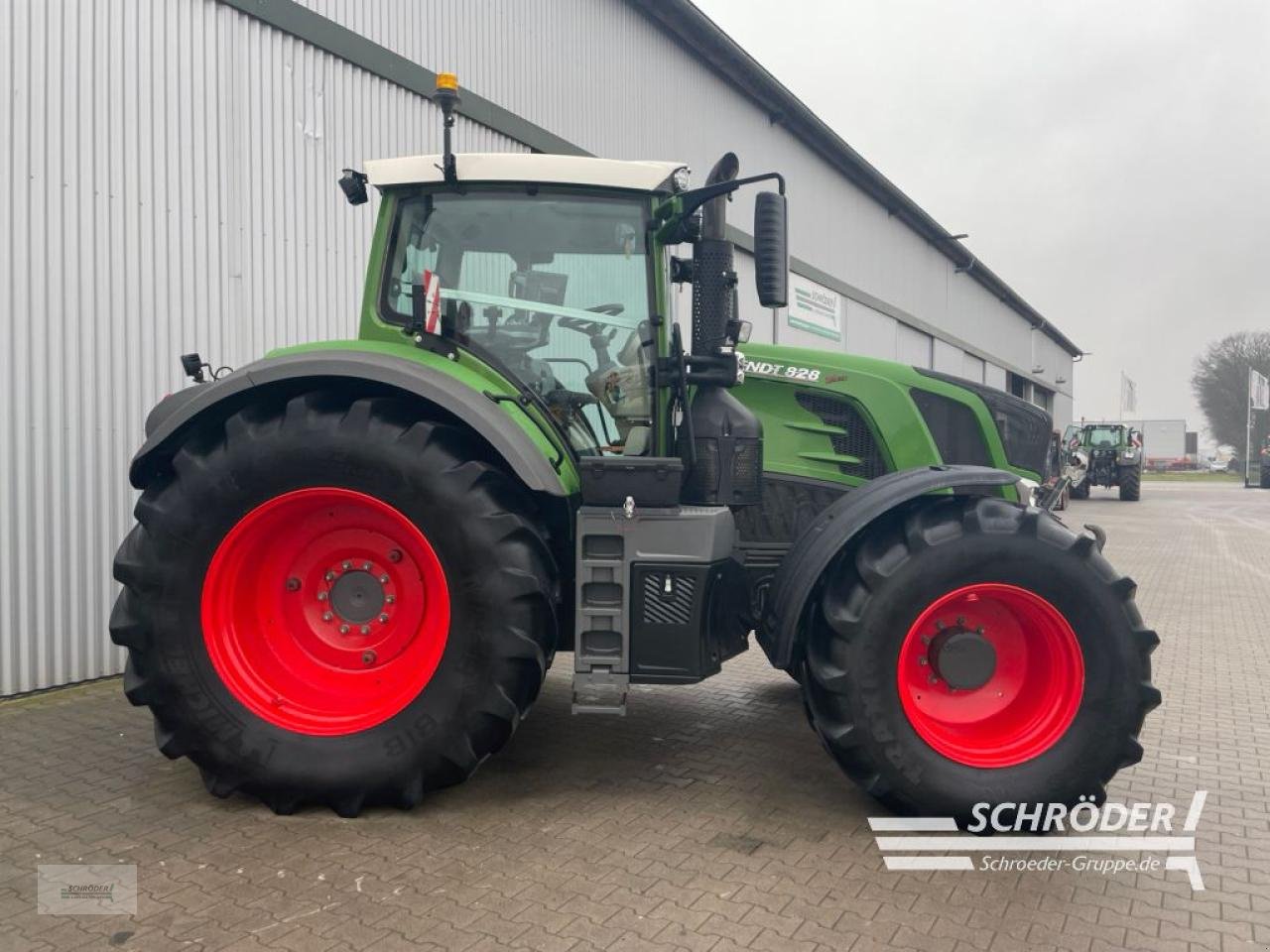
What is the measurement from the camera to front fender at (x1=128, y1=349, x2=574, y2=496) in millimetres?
3383

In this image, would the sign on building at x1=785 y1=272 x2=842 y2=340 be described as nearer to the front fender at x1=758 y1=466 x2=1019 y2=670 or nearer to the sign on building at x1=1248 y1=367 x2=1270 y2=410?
the front fender at x1=758 y1=466 x2=1019 y2=670

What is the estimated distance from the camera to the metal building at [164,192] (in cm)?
501

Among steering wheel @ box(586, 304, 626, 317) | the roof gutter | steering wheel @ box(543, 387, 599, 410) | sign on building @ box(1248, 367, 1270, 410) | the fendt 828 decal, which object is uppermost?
the roof gutter

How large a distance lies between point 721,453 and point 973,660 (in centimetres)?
129

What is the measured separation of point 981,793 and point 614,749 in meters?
1.62

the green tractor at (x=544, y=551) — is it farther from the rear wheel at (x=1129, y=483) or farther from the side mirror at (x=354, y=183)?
the rear wheel at (x=1129, y=483)

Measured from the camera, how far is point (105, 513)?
17.8 ft

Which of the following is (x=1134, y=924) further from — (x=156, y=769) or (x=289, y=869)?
(x=156, y=769)

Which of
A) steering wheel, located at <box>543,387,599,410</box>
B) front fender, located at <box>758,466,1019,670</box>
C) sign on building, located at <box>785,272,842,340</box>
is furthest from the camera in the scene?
sign on building, located at <box>785,272,842,340</box>

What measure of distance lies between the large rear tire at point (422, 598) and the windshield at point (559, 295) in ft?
1.80

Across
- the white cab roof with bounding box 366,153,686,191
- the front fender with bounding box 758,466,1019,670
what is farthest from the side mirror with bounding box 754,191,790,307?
Result: the front fender with bounding box 758,466,1019,670

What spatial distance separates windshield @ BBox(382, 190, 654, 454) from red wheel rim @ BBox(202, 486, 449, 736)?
0.88m

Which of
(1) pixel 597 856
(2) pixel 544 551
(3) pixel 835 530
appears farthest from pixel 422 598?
(3) pixel 835 530

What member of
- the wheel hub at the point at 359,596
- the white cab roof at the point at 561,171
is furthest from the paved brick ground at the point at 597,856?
the white cab roof at the point at 561,171
